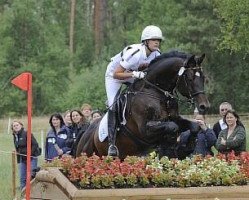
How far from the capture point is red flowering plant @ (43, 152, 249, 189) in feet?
23.8

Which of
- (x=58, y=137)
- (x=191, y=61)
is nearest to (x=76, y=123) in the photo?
(x=58, y=137)

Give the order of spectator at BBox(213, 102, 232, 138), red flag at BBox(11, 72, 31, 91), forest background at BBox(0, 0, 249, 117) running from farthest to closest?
forest background at BBox(0, 0, 249, 117) → spectator at BBox(213, 102, 232, 138) → red flag at BBox(11, 72, 31, 91)

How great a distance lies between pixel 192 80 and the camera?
9.00 meters

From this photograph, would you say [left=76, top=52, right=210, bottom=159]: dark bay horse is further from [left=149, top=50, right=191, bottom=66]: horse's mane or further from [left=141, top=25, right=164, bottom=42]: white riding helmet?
[left=141, top=25, right=164, bottom=42]: white riding helmet

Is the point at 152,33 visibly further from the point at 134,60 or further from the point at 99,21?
the point at 99,21

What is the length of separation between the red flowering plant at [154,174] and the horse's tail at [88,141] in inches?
111

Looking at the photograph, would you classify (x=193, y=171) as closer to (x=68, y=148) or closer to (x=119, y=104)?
(x=119, y=104)

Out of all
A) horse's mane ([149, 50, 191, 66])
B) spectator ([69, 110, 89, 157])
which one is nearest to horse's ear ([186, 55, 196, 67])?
horse's mane ([149, 50, 191, 66])

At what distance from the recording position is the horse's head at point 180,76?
892 cm

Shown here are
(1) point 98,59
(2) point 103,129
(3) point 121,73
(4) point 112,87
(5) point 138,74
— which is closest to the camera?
(5) point 138,74

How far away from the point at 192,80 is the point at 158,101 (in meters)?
0.59

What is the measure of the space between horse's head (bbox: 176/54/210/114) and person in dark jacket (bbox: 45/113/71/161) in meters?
3.89

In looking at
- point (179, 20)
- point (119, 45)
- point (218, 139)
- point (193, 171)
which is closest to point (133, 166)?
point (193, 171)

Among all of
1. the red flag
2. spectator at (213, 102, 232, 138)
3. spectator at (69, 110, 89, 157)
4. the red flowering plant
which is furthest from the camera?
spectator at (69, 110, 89, 157)
